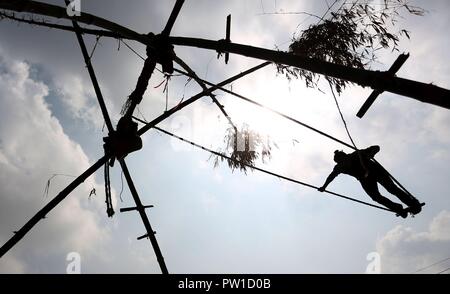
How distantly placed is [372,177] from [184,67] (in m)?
4.35

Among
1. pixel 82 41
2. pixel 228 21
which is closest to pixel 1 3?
pixel 82 41

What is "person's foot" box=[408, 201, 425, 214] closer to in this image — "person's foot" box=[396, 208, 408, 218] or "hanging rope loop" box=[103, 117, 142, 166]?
"person's foot" box=[396, 208, 408, 218]

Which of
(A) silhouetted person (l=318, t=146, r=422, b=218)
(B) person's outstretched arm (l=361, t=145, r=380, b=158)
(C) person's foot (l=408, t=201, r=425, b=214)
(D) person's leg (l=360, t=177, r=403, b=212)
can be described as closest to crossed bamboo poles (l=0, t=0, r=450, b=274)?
(B) person's outstretched arm (l=361, t=145, r=380, b=158)

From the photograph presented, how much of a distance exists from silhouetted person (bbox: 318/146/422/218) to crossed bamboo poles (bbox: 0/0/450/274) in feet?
9.72

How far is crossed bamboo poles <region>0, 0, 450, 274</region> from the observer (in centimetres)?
218

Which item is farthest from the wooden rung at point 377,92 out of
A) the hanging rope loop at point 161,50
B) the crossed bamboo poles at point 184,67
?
the hanging rope loop at point 161,50

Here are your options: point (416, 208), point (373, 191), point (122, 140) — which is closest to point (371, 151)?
point (373, 191)

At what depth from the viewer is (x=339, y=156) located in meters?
6.12

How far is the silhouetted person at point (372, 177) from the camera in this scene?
5.34 meters

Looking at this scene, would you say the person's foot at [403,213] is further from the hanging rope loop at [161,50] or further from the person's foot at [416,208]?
the hanging rope loop at [161,50]
